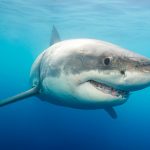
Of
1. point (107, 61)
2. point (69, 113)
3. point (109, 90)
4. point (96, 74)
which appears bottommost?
point (69, 113)

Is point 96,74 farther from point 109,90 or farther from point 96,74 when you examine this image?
point 109,90

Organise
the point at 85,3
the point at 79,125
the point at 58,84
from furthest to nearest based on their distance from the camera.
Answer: the point at 85,3 < the point at 79,125 < the point at 58,84

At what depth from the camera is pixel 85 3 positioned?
19.3m

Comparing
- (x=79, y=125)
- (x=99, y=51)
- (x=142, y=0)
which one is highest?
(x=142, y=0)

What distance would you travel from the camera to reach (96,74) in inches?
138

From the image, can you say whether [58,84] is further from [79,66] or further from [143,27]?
[143,27]

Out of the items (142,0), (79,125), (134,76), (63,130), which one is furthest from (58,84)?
(142,0)

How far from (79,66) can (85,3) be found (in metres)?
16.4

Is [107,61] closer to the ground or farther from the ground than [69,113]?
farther from the ground

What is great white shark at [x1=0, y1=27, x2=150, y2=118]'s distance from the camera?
10.4ft

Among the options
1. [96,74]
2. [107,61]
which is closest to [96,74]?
[96,74]

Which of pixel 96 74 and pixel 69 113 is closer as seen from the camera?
pixel 96 74

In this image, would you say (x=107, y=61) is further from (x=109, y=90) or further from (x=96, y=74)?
(x=109, y=90)

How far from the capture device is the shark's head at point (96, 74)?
3.18 metres
